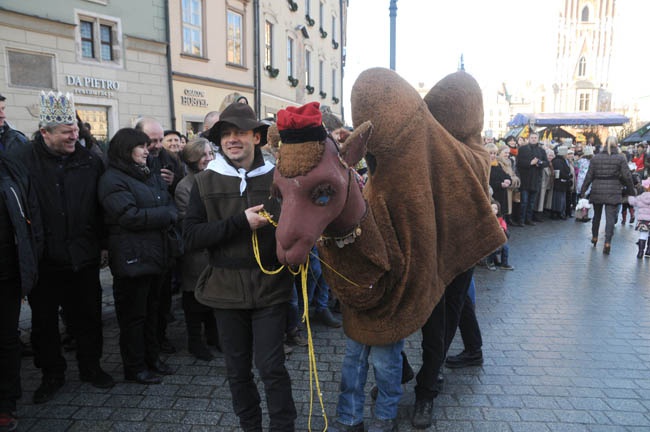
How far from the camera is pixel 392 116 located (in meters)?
2.51

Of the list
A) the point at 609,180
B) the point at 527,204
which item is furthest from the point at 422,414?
the point at 527,204

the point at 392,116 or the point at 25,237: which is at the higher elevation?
the point at 392,116

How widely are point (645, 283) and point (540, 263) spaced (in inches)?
61.3

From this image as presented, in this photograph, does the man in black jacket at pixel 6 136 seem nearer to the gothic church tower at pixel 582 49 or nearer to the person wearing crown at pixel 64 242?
the person wearing crown at pixel 64 242

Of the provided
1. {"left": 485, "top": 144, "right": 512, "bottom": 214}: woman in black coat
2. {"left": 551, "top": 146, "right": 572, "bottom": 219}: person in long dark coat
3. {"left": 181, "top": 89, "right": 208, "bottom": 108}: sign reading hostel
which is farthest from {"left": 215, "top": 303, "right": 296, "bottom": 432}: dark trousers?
{"left": 181, "top": 89, "right": 208, "bottom": 108}: sign reading hostel

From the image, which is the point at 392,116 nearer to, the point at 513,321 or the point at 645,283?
the point at 513,321

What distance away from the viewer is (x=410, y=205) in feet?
8.46

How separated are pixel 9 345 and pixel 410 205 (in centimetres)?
279

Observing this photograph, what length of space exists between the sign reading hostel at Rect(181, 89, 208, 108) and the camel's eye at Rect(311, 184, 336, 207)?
1535cm

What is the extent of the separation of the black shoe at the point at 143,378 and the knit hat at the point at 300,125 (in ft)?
8.44

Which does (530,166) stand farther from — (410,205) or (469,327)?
(410,205)

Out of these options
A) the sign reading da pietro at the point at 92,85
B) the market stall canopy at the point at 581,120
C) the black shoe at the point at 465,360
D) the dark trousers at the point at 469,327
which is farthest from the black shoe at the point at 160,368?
the market stall canopy at the point at 581,120

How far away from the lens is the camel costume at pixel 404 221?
8.13ft

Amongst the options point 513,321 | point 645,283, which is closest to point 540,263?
point 645,283
